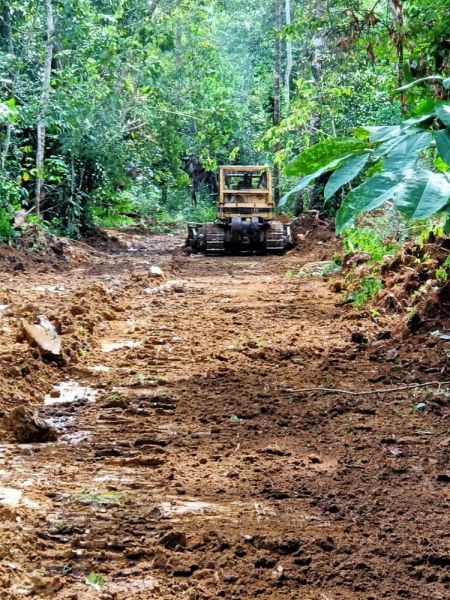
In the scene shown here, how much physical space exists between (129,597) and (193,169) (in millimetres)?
32478

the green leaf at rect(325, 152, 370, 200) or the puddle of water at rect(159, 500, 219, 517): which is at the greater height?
the green leaf at rect(325, 152, 370, 200)

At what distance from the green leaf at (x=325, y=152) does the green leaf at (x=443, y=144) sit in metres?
0.18

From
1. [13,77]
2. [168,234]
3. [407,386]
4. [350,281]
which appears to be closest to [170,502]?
[407,386]

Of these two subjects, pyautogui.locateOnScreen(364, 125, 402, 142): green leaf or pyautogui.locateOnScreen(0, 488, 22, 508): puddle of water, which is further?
pyautogui.locateOnScreen(0, 488, 22, 508): puddle of water

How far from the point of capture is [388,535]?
3.13 metres

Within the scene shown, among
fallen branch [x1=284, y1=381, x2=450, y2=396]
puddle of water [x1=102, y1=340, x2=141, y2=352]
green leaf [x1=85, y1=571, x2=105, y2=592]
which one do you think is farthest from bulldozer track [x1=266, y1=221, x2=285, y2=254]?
green leaf [x1=85, y1=571, x2=105, y2=592]

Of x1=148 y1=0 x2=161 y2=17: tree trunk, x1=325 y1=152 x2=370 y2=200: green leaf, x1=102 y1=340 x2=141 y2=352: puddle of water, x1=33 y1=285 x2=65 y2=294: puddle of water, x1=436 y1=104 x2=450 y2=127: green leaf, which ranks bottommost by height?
x1=102 y1=340 x2=141 y2=352: puddle of water

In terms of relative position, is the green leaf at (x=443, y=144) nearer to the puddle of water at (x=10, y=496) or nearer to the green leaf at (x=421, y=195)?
the green leaf at (x=421, y=195)

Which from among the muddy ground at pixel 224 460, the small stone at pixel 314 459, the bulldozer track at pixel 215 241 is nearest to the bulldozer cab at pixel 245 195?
the bulldozer track at pixel 215 241

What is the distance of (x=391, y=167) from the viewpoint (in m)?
1.54

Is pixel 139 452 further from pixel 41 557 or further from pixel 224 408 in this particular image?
pixel 41 557

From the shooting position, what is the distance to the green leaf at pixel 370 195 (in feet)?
4.85

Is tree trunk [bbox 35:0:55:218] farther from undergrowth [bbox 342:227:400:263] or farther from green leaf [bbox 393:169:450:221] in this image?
green leaf [bbox 393:169:450:221]

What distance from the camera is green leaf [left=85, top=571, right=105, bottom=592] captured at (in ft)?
8.91
